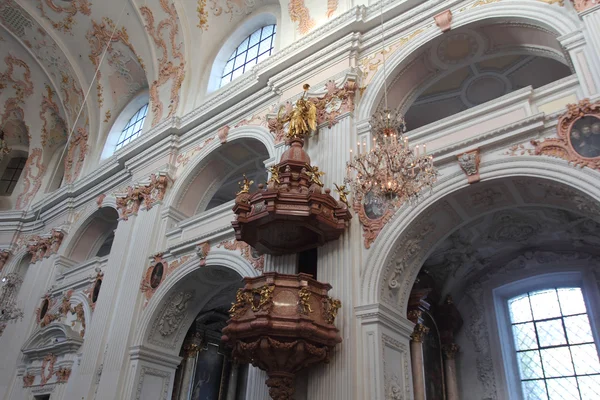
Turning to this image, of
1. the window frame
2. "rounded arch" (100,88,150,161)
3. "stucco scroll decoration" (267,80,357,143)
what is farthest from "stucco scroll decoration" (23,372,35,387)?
the window frame

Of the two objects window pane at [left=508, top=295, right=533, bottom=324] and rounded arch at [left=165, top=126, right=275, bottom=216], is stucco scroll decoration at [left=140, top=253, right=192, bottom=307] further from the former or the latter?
window pane at [left=508, top=295, right=533, bottom=324]

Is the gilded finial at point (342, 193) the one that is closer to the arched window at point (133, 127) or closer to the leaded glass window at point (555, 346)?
the leaded glass window at point (555, 346)

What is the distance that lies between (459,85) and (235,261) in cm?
504

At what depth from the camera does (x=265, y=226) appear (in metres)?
6.36

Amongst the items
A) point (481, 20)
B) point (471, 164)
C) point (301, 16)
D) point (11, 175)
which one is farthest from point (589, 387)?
point (11, 175)

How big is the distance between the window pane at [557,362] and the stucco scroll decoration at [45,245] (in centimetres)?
1123

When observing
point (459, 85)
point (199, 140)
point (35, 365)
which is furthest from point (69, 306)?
point (459, 85)

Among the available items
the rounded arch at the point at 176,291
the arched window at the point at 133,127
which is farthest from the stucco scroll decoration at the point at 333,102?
the arched window at the point at 133,127

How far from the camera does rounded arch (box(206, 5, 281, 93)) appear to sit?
11.1 m

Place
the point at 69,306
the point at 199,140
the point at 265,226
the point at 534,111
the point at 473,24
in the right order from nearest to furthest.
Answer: the point at 534,111, the point at 265,226, the point at 473,24, the point at 199,140, the point at 69,306

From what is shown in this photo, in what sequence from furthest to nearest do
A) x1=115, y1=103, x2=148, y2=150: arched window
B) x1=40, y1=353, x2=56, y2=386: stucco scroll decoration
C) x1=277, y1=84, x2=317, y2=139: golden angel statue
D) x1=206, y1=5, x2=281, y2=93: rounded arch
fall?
x1=115, y1=103, x2=148, y2=150: arched window < x1=206, y1=5, x2=281, y2=93: rounded arch < x1=40, y1=353, x2=56, y2=386: stucco scroll decoration < x1=277, y1=84, x2=317, y2=139: golden angel statue

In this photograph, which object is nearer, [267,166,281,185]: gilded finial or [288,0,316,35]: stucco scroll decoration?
[267,166,281,185]: gilded finial

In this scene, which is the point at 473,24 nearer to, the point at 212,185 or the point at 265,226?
the point at 265,226

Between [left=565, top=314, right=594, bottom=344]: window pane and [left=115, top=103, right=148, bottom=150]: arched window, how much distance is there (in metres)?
10.8
